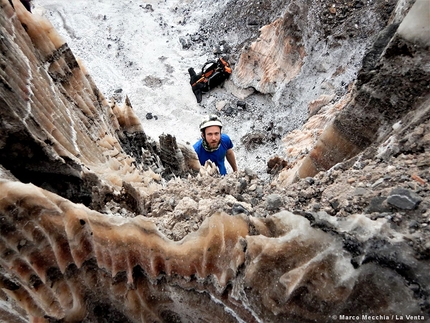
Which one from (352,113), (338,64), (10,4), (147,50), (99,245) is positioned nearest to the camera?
(99,245)

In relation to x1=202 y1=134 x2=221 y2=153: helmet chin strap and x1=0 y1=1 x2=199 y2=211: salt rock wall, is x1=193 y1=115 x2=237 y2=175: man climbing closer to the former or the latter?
x1=202 y1=134 x2=221 y2=153: helmet chin strap

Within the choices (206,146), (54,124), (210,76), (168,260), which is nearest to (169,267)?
(168,260)

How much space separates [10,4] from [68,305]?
3.16m

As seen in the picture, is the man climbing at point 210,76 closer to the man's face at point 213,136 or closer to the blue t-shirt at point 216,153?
the blue t-shirt at point 216,153

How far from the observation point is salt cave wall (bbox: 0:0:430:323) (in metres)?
1.57

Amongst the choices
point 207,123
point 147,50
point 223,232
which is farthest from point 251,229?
point 147,50

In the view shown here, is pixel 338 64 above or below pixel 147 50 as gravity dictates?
below

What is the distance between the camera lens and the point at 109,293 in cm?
226

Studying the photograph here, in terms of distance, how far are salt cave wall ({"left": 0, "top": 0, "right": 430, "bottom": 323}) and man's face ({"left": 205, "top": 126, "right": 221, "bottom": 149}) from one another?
6.25 ft

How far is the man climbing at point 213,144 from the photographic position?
5137 mm

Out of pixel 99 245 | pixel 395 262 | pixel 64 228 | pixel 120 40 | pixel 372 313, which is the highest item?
pixel 120 40

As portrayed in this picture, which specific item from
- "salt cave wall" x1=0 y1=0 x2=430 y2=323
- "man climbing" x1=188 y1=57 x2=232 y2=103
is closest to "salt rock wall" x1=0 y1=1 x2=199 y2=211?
"salt cave wall" x1=0 y1=0 x2=430 y2=323

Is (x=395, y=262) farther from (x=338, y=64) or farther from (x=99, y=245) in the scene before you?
(x=338, y=64)

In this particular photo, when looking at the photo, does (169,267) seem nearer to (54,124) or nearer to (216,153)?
(54,124)
